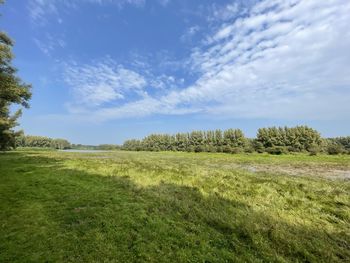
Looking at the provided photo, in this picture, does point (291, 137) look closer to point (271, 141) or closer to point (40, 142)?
point (271, 141)

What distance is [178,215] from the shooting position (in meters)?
8.84

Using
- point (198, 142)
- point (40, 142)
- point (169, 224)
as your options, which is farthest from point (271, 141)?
point (40, 142)

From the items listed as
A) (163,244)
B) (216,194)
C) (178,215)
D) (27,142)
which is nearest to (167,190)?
(216,194)

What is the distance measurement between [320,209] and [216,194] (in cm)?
483

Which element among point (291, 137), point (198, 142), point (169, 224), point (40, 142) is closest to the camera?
point (169, 224)

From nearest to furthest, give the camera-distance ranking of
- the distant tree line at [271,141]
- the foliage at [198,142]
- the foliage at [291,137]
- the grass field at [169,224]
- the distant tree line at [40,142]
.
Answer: the grass field at [169,224], the distant tree line at [271,141], the foliage at [291,137], the foliage at [198,142], the distant tree line at [40,142]

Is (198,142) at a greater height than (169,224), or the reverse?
(198,142)

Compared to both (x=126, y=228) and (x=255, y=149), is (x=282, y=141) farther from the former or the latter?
(x=126, y=228)

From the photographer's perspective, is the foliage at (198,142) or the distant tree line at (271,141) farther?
the foliage at (198,142)

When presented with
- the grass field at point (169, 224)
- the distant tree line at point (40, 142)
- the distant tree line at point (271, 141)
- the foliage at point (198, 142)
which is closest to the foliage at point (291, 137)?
the distant tree line at point (271, 141)

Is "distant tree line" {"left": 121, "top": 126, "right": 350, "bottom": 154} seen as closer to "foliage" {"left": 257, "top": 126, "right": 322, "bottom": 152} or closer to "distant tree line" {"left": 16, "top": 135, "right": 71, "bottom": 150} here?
"foliage" {"left": 257, "top": 126, "right": 322, "bottom": 152}

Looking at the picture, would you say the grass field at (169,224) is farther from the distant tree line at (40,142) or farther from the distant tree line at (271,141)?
the distant tree line at (40,142)

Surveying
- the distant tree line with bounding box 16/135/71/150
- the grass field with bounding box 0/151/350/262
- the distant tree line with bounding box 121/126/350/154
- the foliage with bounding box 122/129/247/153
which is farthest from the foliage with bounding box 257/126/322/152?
the distant tree line with bounding box 16/135/71/150

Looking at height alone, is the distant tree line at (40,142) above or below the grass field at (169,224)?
above
